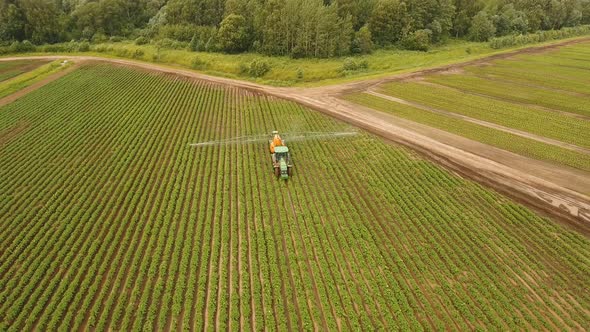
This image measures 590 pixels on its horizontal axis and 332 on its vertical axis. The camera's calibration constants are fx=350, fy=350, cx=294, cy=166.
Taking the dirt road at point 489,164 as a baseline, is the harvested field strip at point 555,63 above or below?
above

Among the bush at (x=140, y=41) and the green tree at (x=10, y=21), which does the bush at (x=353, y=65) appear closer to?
the bush at (x=140, y=41)

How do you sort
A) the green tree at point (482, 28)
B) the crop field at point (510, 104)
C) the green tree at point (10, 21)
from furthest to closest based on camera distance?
the green tree at point (482, 28) < the green tree at point (10, 21) < the crop field at point (510, 104)

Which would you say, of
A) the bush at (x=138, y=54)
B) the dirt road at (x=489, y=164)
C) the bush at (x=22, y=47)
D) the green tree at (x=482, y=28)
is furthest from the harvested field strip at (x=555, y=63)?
the bush at (x=22, y=47)

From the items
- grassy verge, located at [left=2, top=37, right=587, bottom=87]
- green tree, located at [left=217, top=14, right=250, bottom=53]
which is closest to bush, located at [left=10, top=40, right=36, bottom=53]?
grassy verge, located at [left=2, top=37, right=587, bottom=87]

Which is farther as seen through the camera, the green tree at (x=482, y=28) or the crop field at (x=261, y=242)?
the green tree at (x=482, y=28)

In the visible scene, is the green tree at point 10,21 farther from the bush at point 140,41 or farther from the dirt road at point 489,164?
the dirt road at point 489,164

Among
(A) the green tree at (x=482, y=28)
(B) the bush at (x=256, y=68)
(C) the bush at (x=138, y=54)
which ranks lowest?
(B) the bush at (x=256, y=68)

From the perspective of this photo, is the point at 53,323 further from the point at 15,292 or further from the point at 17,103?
the point at 17,103

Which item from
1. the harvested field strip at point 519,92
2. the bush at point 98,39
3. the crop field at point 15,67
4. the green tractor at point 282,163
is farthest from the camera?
the bush at point 98,39
